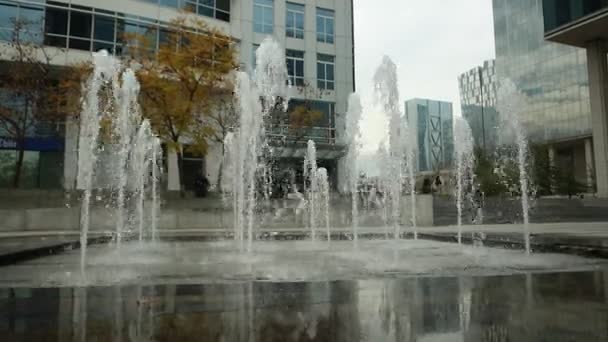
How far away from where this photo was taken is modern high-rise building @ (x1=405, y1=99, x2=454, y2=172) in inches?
2489

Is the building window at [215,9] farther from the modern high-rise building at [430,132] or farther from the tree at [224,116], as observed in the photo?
the modern high-rise building at [430,132]

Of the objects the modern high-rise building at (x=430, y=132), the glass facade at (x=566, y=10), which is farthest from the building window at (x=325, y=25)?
the modern high-rise building at (x=430, y=132)

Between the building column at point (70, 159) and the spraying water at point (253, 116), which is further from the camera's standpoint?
the building column at point (70, 159)

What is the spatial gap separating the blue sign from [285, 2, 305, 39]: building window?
56.9 ft

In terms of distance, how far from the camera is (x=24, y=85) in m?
21.6

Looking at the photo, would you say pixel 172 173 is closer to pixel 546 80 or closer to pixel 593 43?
pixel 593 43

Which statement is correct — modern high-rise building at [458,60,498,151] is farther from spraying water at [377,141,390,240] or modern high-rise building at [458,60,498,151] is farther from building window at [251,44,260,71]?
spraying water at [377,141,390,240]

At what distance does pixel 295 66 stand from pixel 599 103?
19690 millimetres

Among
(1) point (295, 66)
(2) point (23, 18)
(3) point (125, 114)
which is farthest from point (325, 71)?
(2) point (23, 18)

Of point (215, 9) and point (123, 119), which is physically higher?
point (215, 9)

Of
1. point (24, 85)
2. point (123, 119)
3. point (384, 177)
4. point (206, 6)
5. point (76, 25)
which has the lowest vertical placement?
point (384, 177)

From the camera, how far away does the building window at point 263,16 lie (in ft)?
106

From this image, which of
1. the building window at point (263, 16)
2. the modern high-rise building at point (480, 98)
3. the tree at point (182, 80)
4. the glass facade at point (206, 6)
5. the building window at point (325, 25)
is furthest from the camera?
the modern high-rise building at point (480, 98)

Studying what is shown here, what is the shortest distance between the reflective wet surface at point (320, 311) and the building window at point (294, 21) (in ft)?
102
